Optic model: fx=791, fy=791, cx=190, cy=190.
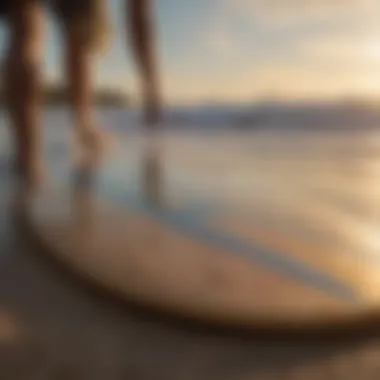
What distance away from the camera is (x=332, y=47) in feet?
3.28

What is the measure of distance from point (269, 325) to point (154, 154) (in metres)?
0.26

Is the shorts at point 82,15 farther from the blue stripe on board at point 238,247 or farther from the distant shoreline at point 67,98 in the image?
the blue stripe on board at point 238,247

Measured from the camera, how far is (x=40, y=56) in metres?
0.99

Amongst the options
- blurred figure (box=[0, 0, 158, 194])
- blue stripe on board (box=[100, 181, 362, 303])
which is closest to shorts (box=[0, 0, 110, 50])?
blurred figure (box=[0, 0, 158, 194])

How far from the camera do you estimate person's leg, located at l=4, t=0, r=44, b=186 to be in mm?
987

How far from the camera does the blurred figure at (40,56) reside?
0.99m

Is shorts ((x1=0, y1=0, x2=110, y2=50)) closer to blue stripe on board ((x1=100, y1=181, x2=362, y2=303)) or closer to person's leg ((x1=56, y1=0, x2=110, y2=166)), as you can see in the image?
person's leg ((x1=56, y1=0, x2=110, y2=166))

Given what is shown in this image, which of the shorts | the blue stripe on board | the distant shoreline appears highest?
the shorts

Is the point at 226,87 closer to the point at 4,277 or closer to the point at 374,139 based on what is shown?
A: the point at 374,139

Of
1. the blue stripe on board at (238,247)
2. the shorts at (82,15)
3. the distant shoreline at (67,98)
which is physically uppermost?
the shorts at (82,15)

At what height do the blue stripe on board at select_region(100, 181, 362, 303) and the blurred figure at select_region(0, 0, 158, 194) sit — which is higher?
the blurred figure at select_region(0, 0, 158, 194)

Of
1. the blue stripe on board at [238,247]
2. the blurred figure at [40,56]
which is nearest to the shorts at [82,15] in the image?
the blurred figure at [40,56]

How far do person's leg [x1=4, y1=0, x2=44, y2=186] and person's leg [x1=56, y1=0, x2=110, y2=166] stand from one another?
0.12 ft

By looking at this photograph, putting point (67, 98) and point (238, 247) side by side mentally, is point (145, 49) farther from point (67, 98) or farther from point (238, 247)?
point (238, 247)
